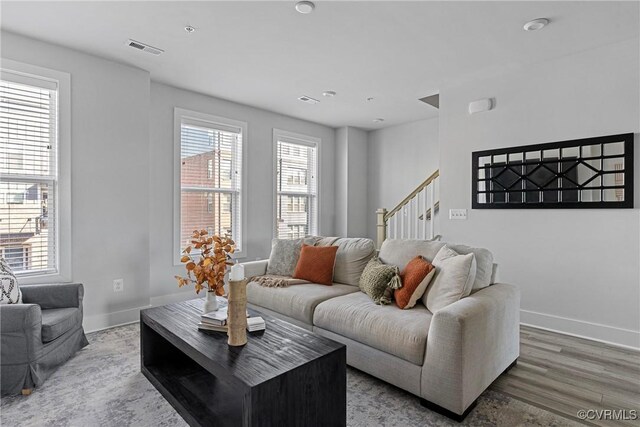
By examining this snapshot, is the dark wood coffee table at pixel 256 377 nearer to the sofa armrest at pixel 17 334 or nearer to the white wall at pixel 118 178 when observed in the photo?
the sofa armrest at pixel 17 334

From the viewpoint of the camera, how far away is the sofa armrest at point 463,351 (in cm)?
184

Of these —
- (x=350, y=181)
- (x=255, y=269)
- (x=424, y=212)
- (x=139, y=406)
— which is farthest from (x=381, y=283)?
(x=350, y=181)

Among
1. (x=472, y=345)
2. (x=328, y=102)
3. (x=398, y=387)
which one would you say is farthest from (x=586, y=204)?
(x=328, y=102)

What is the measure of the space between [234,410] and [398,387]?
101 cm

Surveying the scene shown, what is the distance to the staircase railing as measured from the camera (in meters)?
4.50

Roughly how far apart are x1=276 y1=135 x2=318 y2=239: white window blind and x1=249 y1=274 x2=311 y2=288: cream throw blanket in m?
1.91

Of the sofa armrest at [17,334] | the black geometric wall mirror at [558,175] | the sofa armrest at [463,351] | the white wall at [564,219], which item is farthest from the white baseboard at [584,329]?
the sofa armrest at [17,334]

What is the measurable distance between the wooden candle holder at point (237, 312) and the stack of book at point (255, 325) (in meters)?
0.16

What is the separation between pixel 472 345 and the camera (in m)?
1.91

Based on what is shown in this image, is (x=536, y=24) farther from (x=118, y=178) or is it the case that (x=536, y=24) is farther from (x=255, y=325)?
(x=118, y=178)

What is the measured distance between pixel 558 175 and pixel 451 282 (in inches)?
74.8

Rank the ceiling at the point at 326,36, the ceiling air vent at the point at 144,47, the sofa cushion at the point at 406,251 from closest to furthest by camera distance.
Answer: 1. the ceiling at the point at 326,36
2. the sofa cushion at the point at 406,251
3. the ceiling air vent at the point at 144,47

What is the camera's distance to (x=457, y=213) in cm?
398

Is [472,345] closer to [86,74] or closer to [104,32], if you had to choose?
[104,32]
